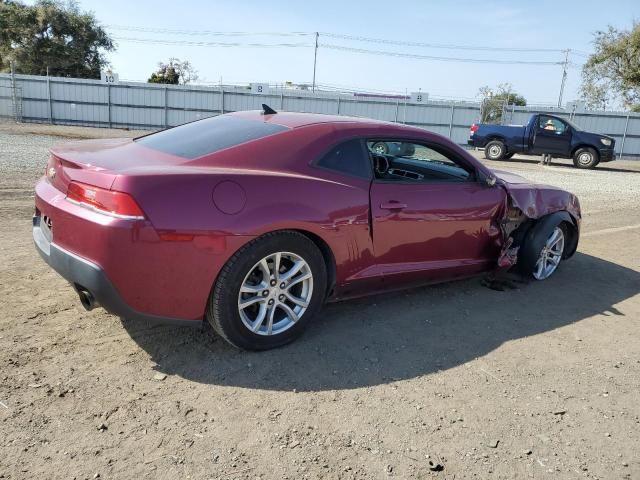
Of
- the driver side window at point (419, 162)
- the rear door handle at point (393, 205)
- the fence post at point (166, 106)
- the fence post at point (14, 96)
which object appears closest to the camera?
the rear door handle at point (393, 205)

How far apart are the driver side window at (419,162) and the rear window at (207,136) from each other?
0.98 meters

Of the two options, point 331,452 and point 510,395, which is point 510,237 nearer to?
point 510,395

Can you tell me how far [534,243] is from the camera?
5.07m

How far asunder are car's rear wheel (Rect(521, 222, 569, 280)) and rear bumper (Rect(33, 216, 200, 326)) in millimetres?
3305

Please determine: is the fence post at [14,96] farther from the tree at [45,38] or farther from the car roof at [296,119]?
the car roof at [296,119]

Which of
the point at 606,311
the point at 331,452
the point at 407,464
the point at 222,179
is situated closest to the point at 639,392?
the point at 606,311

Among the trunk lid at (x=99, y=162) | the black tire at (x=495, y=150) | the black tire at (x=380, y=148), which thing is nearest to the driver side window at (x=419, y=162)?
the black tire at (x=380, y=148)

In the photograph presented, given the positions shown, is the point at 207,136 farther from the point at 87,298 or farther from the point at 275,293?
the point at 87,298

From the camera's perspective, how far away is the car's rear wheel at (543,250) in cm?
509

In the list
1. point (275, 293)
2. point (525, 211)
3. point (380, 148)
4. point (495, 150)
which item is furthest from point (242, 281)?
point (495, 150)

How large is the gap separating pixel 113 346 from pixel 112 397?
0.58m

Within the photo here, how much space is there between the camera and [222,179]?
10.2 ft

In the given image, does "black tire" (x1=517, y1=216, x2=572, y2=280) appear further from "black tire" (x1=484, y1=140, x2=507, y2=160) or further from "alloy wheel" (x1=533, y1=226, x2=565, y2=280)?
"black tire" (x1=484, y1=140, x2=507, y2=160)

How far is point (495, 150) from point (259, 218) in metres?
18.7
